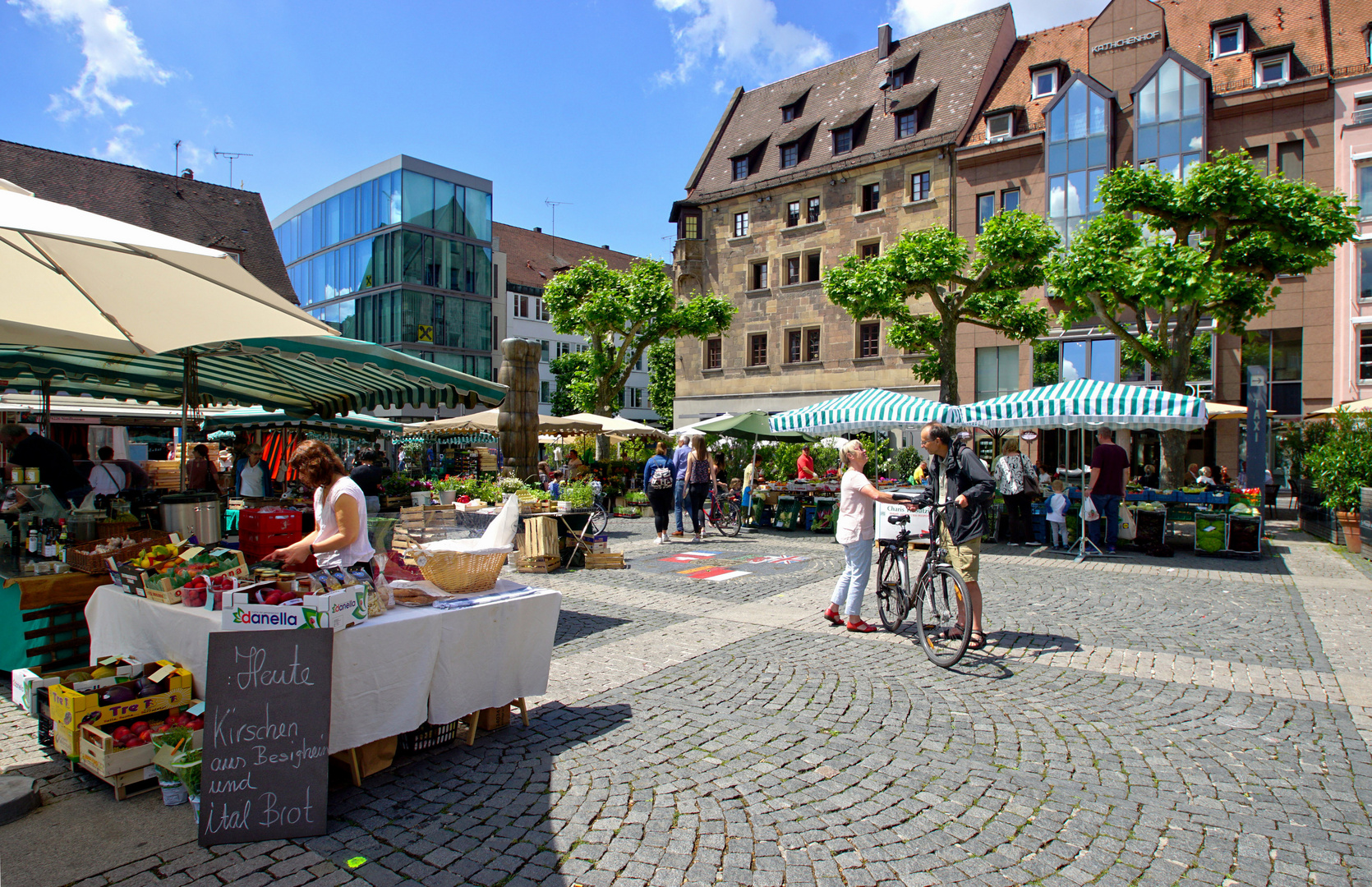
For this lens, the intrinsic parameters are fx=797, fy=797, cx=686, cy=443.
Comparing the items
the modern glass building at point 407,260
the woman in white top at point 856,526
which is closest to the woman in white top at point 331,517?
the woman in white top at point 856,526

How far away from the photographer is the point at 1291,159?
2547 centimetres

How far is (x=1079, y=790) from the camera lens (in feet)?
12.6

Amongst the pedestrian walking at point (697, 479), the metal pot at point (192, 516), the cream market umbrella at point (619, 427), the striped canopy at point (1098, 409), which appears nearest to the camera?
the metal pot at point (192, 516)

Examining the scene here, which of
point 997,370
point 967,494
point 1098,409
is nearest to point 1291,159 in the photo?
point 997,370

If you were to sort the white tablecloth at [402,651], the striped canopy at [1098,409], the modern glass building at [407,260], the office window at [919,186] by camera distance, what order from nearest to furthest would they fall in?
the white tablecloth at [402,651], the striped canopy at [1098,409], the office window at [919,186], the modern glass building at [407,260]

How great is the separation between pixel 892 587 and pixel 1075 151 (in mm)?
26606

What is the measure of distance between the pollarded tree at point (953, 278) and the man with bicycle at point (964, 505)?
1445cm

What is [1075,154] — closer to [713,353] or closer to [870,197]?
[870,197]

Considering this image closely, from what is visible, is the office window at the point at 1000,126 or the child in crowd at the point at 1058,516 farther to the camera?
the office window at the point at 1000,126

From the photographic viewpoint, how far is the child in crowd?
12.6 metres

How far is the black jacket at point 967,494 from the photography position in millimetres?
6172

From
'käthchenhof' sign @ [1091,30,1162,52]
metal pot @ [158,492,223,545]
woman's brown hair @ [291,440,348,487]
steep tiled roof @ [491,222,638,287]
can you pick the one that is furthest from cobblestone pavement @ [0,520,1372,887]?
steep tiled roof @ [491,222,638,287]

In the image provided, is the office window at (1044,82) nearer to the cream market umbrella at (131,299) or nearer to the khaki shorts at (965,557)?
the khaki shorts at (965,557)

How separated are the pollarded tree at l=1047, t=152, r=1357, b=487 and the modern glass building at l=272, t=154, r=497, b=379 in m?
32.8
